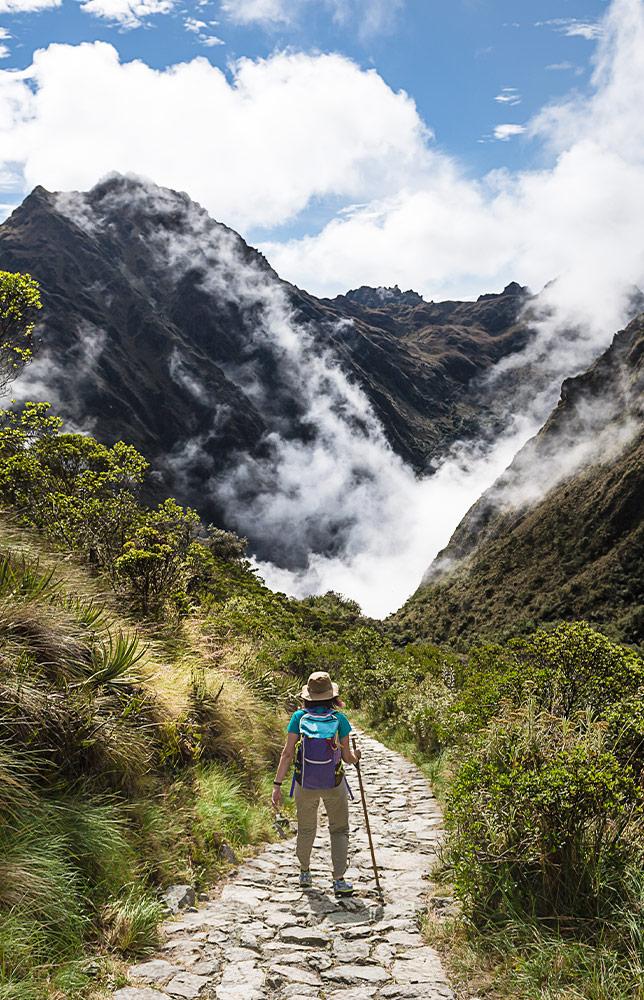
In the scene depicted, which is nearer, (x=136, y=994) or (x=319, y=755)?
(x=136, y=994)

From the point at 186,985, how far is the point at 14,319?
8.17 metres

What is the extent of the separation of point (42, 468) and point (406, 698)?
10.2 metres

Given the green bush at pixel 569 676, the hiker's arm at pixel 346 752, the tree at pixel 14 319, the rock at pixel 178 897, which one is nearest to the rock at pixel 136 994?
the rock at pixel 178 897

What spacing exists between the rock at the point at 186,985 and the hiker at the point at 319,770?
1.91m

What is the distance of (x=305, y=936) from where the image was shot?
4586 millimetres

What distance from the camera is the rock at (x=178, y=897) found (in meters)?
4.71

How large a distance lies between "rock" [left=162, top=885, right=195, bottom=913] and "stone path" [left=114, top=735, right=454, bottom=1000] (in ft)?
0.27

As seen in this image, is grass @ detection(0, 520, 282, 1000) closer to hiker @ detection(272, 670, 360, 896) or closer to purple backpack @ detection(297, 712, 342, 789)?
hiker @ detection(272, 670, 360, 896)

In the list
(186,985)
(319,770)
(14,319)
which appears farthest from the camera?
(14,319)

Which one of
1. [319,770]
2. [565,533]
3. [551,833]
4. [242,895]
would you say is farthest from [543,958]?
[565,533]

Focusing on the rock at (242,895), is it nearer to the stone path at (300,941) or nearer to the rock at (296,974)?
the stone path at (300,941)

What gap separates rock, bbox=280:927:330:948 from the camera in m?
4.47

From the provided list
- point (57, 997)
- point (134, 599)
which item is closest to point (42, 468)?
point (134, 599)

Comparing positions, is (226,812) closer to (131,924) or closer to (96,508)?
(131,924)
